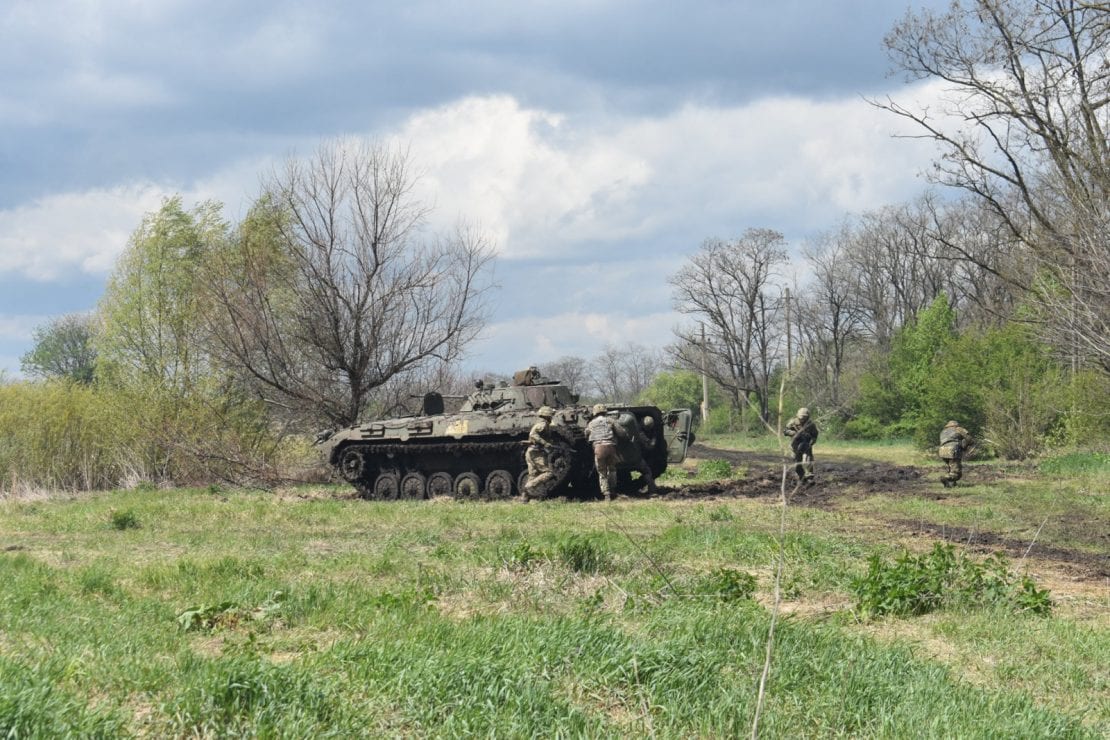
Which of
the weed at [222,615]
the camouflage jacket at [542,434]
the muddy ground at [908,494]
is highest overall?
the camouflage jacket at [542,434]

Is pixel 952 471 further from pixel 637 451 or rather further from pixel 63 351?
pixel 63 351

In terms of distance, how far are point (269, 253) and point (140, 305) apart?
4.36 metres

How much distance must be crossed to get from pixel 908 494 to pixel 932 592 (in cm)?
966

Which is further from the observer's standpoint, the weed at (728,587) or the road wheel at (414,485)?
the road wheel at (414,485)

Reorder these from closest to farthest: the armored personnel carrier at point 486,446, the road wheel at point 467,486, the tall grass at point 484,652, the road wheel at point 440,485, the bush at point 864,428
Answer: the tall grass at point 484,652 → the armored personnel carrier at point 486,446 → the road wheel at point 467,486 → the road wheel at point 440,485 → the bush at point 864,428

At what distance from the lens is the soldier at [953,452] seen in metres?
17.4

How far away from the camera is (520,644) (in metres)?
5.37

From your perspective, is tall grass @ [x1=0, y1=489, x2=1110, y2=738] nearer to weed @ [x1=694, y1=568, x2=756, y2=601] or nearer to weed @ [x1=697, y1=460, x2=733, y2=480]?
weed @ [x1=694, y1=568, x2=756, y2=601]

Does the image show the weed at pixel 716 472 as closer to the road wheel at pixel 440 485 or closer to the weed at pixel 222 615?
the road wheel at pixel 440 485

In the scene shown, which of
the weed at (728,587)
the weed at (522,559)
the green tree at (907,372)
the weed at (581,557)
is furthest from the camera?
the green tree at (907,372)

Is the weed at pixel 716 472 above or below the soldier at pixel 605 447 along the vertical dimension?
below

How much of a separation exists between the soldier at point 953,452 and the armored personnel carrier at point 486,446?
4487 millimetres

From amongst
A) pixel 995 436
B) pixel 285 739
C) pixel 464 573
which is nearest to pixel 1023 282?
pixel 995 436

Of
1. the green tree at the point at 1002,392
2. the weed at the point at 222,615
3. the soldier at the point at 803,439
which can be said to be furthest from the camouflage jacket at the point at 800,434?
the weed at the point at 222,615
